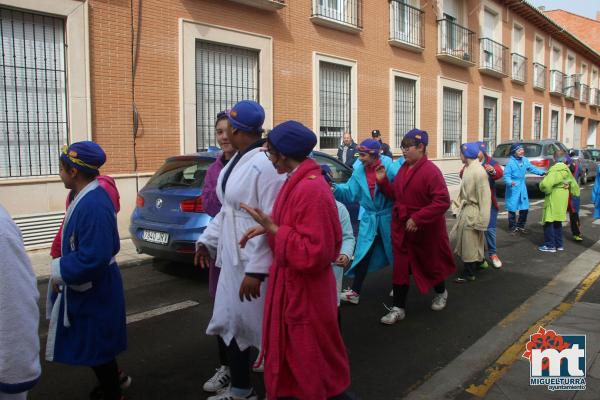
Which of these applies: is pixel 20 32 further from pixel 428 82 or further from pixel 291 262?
pixel 428 82

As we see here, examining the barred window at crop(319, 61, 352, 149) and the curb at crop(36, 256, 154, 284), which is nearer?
the curb at crop(36, 256, 154, 284)

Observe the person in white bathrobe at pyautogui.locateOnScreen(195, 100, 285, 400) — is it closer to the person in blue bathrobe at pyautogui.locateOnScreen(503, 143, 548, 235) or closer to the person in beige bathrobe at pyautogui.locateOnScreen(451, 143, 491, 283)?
the person in beige bathrobe at pyautogui.locateOnScreen(451, 143, 491, 283)

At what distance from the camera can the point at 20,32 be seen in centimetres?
825

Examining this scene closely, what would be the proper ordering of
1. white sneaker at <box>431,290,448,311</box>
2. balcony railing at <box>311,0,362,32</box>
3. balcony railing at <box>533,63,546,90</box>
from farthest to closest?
1. balcony railing at <box>533,63,546,90</box>
2. balcony railing at <box>311,0,362,32</box>
3. white sneaker at <box>431,290,448,311</box>

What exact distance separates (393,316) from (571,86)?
3287 centimetres

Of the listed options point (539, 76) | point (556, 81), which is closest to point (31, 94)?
point (539, 76)

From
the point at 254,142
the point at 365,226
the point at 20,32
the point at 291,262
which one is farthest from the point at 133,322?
the point at 20,32

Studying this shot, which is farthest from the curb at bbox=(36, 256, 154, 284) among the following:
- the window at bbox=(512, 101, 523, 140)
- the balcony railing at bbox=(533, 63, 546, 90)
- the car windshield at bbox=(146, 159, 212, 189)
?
the balcony railing at bbox=(533, 63, 546, 90)

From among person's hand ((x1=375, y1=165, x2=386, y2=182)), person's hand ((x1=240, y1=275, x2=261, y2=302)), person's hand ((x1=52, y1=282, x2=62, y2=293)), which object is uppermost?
person's hand ((x1=375, y1=165, x2=386, y2=182))

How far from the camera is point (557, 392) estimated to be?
3400 millimetres

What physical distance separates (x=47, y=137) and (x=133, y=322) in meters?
5.09

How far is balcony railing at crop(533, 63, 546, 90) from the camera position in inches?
1075

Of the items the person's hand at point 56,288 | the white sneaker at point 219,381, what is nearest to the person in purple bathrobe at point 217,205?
the white sneaker at point 219,381

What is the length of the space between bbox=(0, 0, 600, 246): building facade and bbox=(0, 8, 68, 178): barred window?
2cm
